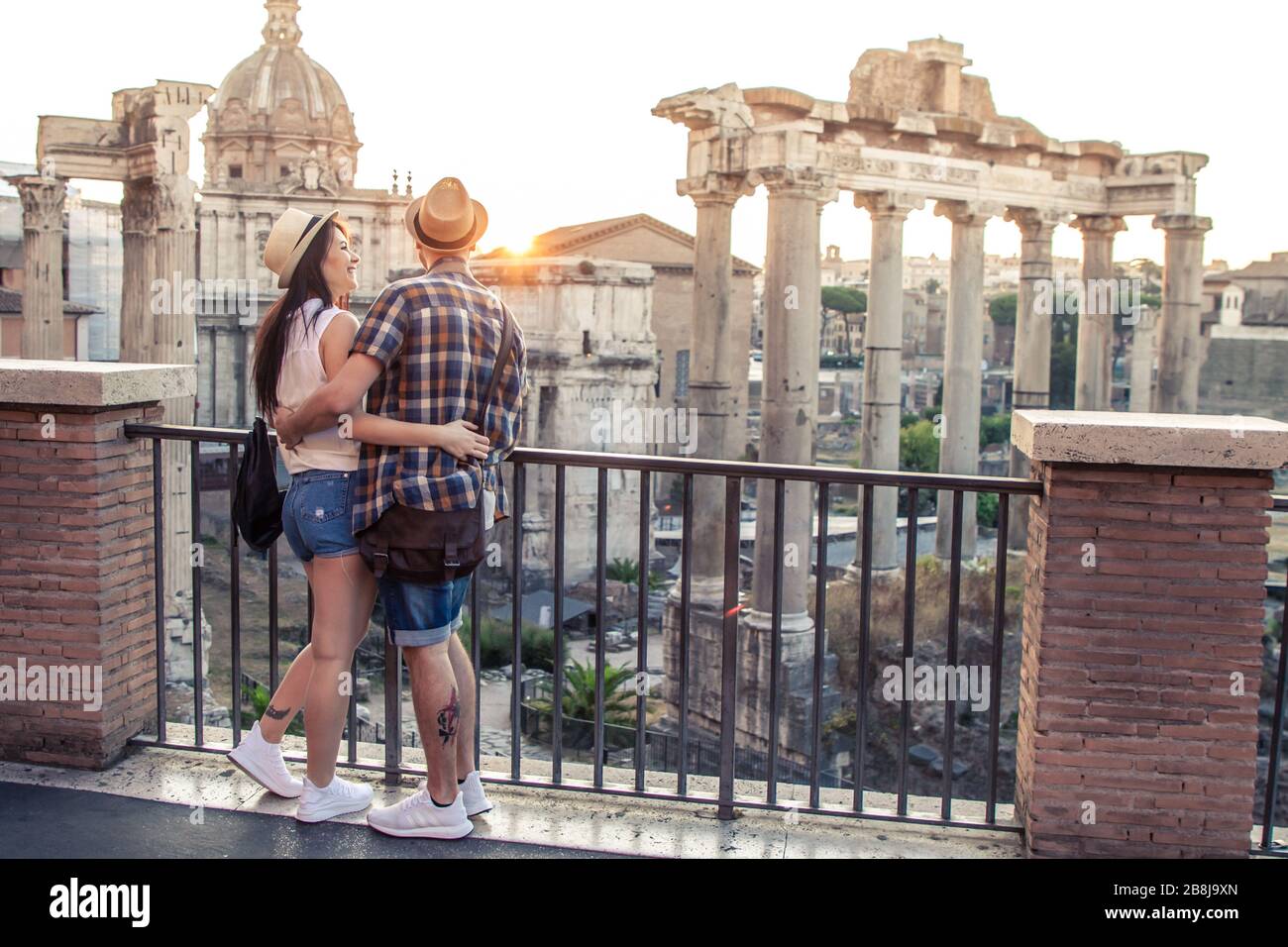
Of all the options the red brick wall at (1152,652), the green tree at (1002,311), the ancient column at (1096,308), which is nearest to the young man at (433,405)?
the red brick wall at (1152,652)

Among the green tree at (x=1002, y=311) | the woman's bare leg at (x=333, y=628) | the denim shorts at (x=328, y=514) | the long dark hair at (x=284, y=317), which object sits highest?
the green tree at (x=1002, y=311)

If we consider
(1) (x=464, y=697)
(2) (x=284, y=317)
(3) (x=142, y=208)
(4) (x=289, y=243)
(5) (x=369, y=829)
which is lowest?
(5) (x=369, y=829)

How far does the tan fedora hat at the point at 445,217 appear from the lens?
13.3ft

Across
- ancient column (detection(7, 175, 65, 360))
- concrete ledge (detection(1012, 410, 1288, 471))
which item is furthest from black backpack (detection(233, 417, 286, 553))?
ancient column (detection(7, 175, 65, 360))

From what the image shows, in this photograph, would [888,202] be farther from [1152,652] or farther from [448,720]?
[448,720]

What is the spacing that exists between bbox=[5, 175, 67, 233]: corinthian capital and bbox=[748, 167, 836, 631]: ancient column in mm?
10110

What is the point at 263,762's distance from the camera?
183 inches

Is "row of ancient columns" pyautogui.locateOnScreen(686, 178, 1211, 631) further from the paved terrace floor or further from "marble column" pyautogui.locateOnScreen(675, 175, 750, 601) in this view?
the paved terrace floor

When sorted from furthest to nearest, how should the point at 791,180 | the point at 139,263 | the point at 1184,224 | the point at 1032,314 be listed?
the point at 1032,314
the point at 1184,224
the point at 139,263
the point at 791,180

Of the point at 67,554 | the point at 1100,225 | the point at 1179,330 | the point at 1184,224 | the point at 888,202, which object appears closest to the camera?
the point at 67,554

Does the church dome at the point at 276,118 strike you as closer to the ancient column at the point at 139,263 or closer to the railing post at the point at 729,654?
the ancient column at the point at 139,263

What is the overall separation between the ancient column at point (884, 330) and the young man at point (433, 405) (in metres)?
14.3

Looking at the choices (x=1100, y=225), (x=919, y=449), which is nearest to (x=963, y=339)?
(x=1100, y=225)

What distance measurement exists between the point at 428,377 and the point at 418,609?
0.71m
